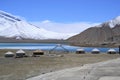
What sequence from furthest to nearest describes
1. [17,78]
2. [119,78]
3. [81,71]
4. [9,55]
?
[9,55] < [17,78] < [81,71] < [119,78]

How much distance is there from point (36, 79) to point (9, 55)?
117 feet

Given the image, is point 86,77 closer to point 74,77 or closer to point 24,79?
point 74,77

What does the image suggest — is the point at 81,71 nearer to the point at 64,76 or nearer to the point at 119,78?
the point at 64,76

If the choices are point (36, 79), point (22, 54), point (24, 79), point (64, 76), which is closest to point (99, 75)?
point (64, 76)

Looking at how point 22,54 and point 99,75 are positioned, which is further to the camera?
point 22,54

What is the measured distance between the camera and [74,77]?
21.8 m

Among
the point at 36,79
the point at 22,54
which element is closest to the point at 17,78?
the point at 36,79

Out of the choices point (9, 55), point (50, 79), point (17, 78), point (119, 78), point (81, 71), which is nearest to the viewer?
point (119, 78)

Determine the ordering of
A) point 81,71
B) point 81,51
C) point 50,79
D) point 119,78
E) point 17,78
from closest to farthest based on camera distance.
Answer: point 119,78, point 50,79, point 81,71, point 17,78, point 81,51

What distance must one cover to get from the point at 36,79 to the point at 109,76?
16.7 feet

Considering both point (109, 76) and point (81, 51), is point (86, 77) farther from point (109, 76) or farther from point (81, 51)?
point (81, 51)

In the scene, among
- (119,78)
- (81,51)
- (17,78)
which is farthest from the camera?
(81,51)

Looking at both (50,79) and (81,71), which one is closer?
(50,79)

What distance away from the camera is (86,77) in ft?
70.2
